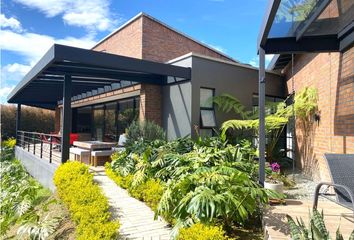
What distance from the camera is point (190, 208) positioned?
374 cm

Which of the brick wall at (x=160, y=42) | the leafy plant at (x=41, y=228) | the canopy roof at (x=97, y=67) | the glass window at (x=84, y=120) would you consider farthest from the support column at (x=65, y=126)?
the glass window at (x=84, y=120)

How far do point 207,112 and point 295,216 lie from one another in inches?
249

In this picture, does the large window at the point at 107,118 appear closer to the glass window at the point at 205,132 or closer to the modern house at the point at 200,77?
the modern house at the point at 200,77

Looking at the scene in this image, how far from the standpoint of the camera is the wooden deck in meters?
3.54

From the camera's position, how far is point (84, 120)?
18.2 meters

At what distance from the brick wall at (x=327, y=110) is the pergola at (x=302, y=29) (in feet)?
1.45

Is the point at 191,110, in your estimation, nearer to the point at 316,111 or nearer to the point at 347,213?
the point at 316,111

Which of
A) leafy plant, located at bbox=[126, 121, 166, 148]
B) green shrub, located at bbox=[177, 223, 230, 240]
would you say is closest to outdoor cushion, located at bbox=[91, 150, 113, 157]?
leafy plant, located at bbox=[126, 121, 166, 148]

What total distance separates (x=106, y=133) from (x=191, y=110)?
6.83 metres

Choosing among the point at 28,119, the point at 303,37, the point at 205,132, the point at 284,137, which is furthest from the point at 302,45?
the point at 28,119

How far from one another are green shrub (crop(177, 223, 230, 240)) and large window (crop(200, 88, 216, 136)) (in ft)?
21.3

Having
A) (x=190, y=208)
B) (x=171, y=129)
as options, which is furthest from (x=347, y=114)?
(x=171, y=129)

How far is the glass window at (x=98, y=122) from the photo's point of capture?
15.5 meters

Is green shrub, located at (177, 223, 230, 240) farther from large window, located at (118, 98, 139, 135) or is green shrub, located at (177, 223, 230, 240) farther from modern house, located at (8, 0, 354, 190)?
large window, located at (118, 98, 139, 135)
